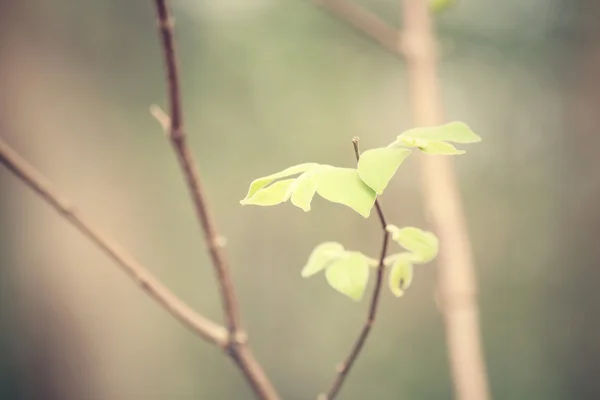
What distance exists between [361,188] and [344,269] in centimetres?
7

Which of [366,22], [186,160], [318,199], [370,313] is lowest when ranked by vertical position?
[370,313]

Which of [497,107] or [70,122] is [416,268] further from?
[70,122]

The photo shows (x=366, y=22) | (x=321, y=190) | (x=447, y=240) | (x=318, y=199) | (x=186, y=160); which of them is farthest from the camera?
(x=318, y=199)

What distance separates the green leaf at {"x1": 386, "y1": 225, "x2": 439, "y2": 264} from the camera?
0.82 feet

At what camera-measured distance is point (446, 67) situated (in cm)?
131

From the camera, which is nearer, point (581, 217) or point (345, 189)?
point (345, 189)

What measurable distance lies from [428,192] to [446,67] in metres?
0.80

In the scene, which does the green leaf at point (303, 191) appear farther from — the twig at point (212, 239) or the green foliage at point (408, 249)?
the twig at point (212, 239)

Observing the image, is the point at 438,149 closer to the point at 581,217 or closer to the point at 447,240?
the point at 447,240

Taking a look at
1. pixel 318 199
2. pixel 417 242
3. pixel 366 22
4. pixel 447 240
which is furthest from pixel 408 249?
pixel 318 199

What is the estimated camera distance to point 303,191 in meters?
0.21

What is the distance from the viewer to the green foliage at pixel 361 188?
0.20m

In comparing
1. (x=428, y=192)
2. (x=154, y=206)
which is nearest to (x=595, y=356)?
(x=428, y=192)

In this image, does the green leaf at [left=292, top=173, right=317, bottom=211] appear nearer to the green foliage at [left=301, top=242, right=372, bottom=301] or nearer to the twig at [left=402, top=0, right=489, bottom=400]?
the green foliage at [left=301, top=242, right=372, bottom=301]
